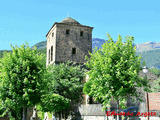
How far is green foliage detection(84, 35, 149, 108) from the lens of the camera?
1612 centimetres

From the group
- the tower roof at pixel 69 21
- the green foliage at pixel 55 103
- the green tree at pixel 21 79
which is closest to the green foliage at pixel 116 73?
the green tree at pixel 21 79

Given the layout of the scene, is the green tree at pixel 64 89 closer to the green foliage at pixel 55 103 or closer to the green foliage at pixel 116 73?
the green foliage at pixel 55 103

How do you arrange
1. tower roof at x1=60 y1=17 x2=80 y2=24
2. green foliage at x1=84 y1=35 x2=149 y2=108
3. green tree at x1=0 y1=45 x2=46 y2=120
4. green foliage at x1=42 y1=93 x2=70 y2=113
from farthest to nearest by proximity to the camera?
tower roof at x1=60 y1=17 x2=80 y2=24
green foliage at x1=42 y1=93 x2=70 y2=113
green tree at x1=0 y1=45 x2=46 y2=120
green foliage at x1=84 y1=35 x2=149 y2=108

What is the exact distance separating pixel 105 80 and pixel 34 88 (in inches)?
223

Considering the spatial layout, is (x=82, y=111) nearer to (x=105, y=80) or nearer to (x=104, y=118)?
(x=104, y=118)

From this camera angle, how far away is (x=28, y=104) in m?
17.2

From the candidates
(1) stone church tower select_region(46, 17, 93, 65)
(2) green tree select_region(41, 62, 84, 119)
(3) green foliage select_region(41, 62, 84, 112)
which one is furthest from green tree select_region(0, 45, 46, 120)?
(1) stone church tower select_region(46, 17, 93, 65)

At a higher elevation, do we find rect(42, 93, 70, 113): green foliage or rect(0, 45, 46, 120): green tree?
rect(0, 45, 46, 120): green tree

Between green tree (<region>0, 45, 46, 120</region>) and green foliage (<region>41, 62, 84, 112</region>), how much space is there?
16.3 ft

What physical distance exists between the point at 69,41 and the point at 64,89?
34.0 ft

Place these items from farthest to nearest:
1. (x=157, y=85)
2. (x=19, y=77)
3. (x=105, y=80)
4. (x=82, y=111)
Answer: (x=157, y=85), (x=82, y=111), (x=19, y=77), (x=105, y=80)

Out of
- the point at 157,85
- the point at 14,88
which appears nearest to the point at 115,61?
the point at 14,88

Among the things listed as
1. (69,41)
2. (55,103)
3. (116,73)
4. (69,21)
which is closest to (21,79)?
(55,103)

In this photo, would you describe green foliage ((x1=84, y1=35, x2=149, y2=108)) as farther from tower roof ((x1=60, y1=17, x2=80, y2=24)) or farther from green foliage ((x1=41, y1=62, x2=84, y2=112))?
tower roof ((x1=60, y1=17, x2=80, y2=24))
